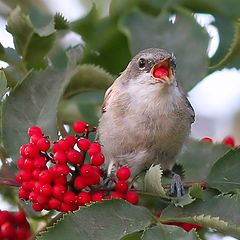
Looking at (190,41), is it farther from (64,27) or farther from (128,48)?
(64,27)

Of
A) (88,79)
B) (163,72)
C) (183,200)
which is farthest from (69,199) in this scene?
(163,72)

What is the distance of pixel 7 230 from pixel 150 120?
2.91 ft

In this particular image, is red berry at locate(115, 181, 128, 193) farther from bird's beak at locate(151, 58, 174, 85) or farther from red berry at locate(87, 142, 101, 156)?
bird's beak at locate(151, 58, 174, 85)

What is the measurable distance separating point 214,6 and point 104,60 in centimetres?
62

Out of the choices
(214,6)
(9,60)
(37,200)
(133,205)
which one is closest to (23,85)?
(9,60)

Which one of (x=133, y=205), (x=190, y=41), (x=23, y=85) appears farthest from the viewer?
(x=190, y=41)

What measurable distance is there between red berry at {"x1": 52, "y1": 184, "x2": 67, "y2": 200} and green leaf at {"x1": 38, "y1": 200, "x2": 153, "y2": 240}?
0.19 m

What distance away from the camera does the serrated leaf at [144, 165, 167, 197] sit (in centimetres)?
224

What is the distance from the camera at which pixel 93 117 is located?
333cm

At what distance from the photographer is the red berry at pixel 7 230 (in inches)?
104

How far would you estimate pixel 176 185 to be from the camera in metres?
2.59

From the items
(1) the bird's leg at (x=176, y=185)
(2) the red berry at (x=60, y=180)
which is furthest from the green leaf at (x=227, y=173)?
(2) the red berry at (x=60, y=180)

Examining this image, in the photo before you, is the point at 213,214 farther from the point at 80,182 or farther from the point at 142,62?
the point at 142,62

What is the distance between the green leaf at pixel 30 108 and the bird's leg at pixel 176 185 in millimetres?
512
